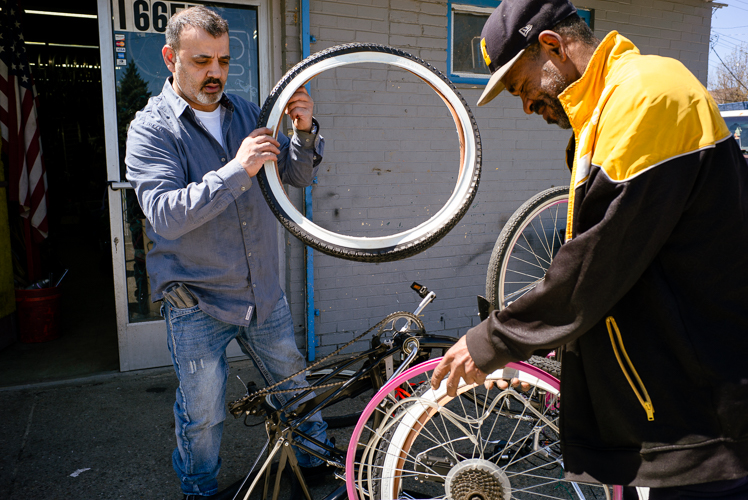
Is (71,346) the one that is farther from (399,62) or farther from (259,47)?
(399,62)

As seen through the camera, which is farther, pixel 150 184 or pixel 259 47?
pixel 259 47

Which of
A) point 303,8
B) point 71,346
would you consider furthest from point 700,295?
point 71,346

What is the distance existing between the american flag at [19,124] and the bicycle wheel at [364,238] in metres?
3.65

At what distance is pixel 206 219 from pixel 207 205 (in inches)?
2.8

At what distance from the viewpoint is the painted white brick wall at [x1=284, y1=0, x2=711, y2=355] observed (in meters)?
4.14

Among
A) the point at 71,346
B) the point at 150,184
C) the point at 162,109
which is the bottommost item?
the point at 71,346

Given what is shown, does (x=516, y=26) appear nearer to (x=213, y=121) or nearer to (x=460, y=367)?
(x=460, y=367)

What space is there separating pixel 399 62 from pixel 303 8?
2140 mm

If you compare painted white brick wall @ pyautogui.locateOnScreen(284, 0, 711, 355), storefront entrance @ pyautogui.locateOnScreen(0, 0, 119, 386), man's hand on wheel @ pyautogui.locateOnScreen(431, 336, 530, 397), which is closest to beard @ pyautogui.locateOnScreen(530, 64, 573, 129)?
man's hand on wheel @ pyautogui.locateOnScreen(431, 336, 530, 397)

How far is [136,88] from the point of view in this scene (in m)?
3.83

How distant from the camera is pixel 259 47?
4.02 meters

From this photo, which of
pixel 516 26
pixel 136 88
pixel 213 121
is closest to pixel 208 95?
pixel 213 121

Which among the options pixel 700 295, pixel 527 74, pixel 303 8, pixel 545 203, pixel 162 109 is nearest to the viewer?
pixel 700 295

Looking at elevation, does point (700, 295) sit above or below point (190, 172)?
below
